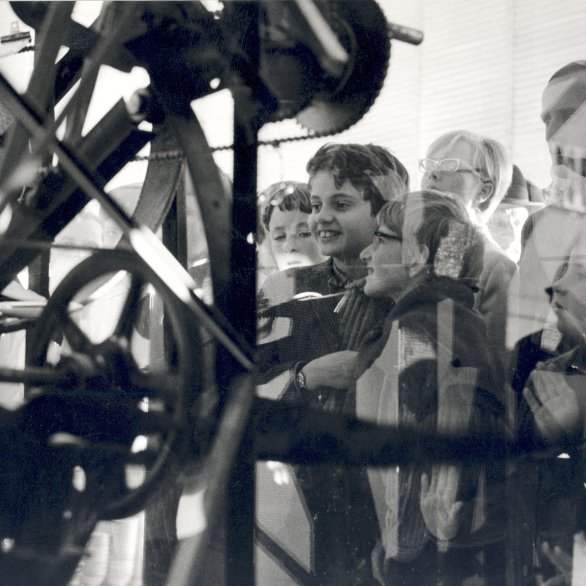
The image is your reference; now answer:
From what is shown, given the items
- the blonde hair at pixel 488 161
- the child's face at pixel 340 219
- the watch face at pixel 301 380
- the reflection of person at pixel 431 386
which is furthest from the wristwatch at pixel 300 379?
the blonde hair at pixel 488 161

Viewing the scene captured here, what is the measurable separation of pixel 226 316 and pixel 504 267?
20.8 inches

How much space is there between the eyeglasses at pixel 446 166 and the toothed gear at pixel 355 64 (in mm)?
155

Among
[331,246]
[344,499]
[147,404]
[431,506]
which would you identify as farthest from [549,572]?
[147,404]

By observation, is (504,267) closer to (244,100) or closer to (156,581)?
(244,100)

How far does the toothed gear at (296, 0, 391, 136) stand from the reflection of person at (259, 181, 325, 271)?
13 centimetres

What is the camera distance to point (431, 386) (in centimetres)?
147

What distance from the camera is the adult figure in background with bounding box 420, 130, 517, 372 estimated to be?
144 cm

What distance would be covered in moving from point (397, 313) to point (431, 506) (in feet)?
1.17

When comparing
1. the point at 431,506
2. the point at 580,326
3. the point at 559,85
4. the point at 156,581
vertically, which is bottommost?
the point at 156,581

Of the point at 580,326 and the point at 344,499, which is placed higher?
the point at 580,326

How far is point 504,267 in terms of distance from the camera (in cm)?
144

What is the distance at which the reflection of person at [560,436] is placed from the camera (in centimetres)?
142

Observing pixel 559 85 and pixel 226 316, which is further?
pixel 226 316

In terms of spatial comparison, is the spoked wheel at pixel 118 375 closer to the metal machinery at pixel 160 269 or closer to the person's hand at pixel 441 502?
the metal machinery at pixel 160 269
